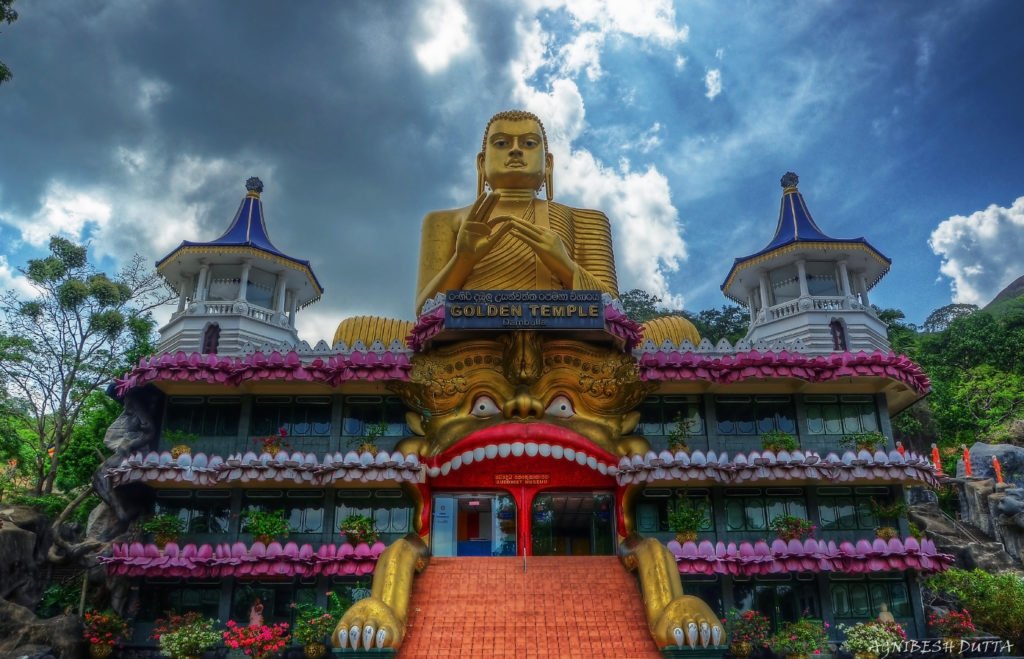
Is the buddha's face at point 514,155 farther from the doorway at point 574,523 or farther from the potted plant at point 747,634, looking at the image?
the potted plant at point 747,634

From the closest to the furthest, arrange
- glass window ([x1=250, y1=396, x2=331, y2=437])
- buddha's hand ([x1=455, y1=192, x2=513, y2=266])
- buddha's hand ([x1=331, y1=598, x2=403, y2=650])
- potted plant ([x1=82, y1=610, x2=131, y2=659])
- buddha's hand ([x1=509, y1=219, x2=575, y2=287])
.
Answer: buddha's hand ([x1=331, y1=598, x2=403, y2=650]), potted plant ([x1=82, y1=610, x2=131, y2=659]), buddha's hand ([x1=455, y1=192, x2=513, y2=266]), buddha's hand ([x1=509, y1=219, x2=575, y2=287]), glass window ([x1=250, y1=396, x2=331, y2=437])

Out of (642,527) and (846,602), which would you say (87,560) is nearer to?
(642,527)

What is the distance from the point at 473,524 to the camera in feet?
61.7

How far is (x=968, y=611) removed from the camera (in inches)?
690

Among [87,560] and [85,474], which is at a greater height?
[85,474]

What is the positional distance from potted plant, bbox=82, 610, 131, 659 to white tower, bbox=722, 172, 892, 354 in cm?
2508

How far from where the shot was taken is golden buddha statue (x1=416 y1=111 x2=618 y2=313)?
19734 millimetres

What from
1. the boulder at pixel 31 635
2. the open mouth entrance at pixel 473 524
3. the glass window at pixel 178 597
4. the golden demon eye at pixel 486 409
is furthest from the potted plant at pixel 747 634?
the boulder at pixel 31 635

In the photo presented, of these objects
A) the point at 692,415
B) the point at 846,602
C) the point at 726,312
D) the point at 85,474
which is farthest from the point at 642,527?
the point at 726,312

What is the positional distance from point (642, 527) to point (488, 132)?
1252 centimetres

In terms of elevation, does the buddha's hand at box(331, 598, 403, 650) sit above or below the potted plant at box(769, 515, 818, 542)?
below

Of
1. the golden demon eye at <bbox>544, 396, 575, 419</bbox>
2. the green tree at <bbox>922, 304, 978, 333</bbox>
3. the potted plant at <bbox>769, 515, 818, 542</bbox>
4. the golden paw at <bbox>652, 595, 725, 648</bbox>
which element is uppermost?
the green tree at <bbox>922, 304, 978, 333</bbox>

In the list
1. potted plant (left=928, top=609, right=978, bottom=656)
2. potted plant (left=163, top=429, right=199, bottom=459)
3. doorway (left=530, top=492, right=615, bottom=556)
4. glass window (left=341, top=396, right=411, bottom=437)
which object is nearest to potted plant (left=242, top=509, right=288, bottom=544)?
potted plant (left=163, top=429, right=199, bottom=459)

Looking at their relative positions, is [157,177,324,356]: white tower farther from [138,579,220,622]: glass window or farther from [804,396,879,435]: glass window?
[804,396,879,435]: glass window
